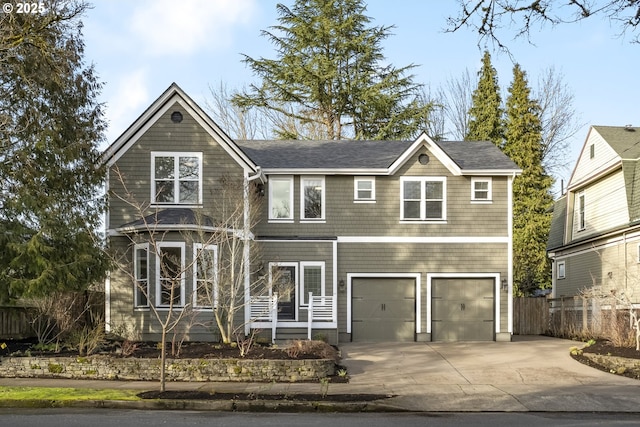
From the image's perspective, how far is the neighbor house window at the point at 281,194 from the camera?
24.5 metres

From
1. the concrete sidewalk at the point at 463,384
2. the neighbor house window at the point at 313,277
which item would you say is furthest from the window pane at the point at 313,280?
the concrete sidewalk at the point at 463,384

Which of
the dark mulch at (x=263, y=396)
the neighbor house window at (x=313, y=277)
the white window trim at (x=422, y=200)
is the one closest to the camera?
the dark mulch at (x=263, y=396)

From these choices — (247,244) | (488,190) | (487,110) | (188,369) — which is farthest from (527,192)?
(188,369)

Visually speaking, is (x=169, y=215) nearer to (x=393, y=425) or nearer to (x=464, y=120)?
(x=393, y=425)

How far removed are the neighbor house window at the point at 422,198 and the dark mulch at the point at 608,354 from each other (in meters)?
6.95

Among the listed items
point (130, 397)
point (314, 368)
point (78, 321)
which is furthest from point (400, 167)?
point (130, 397)

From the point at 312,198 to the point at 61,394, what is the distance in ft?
41.7

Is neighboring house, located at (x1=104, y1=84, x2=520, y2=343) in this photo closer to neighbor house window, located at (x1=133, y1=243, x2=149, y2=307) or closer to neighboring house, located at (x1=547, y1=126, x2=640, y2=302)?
neighbor house window, located at (x1=133, y1=243, x2=149, y2=307)

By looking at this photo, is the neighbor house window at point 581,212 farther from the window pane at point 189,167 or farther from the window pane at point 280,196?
the window pane at point 189,167

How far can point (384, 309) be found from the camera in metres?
24.3

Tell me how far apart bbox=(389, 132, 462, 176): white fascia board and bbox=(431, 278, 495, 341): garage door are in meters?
3.97

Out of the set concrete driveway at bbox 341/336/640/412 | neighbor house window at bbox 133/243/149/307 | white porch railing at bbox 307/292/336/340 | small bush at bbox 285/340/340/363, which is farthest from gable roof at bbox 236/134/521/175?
small bush at bbox 285/340/340/363

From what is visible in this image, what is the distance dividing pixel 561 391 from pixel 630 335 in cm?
630

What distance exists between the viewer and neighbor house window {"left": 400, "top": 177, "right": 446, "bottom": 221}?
24500mm
